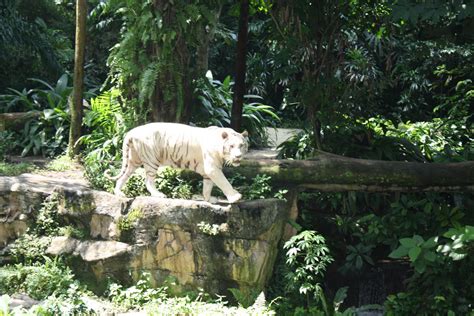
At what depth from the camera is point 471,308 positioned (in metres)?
6.72

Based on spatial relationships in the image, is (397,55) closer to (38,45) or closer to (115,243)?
(38,45)

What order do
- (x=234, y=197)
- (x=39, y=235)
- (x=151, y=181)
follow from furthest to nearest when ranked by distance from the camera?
(x=39, y=235), (x=151, y=181), (x=234, y=197)

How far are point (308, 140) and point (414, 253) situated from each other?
11.1 feet

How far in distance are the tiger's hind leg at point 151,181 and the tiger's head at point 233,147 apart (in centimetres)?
99

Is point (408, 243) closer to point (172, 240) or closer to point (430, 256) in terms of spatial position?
point (430, 256)

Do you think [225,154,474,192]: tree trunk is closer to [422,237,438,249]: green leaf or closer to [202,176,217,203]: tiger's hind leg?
[202,176,217,203]: tiger's hind leg

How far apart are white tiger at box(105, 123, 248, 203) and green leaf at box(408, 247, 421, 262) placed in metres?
1.86

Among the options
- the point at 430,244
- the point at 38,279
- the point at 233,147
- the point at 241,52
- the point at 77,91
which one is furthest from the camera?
the point at 77,91

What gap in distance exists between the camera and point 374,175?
25.1 feet

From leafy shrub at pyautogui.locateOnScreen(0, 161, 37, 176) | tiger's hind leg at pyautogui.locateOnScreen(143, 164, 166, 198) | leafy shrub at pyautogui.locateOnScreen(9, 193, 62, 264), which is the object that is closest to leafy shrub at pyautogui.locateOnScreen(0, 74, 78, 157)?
leafy shrub at pyautogui.locateOnScreen(0, 161, 37, 176)

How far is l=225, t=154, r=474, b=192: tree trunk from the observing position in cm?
762

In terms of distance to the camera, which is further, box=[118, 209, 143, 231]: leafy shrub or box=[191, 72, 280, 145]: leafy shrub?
box=[191, 72, 280, 145]: leafy shrub

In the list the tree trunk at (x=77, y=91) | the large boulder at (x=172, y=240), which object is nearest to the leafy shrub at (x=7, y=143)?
the tree trunk at (x=77, y=91)

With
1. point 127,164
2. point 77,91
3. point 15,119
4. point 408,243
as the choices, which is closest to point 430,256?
point 408,243
